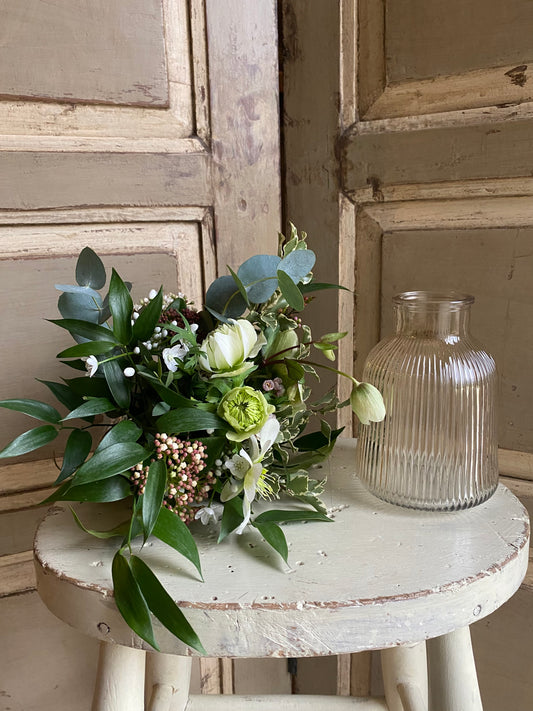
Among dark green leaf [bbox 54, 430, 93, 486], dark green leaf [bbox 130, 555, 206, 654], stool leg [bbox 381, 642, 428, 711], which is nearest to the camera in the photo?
dark green leaf [bbox 130, 555, 206, 654]

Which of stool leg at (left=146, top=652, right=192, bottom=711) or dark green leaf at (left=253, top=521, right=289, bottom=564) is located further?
stool leg at (left=146, top=652, right=192, bottom=711)

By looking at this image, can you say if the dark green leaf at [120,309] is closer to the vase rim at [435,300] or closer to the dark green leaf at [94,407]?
the dark green leaf at [94,407]

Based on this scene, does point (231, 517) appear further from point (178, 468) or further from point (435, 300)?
point (435, 300)

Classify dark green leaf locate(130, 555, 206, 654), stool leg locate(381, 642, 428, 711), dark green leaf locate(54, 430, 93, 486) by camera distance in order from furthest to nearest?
1. stool leg locate(381, 642, 428, 711)
2. dark green leaf locate(54, 430, 93, 486)
3. dark green leaf locate(130, 555, 206, 654)

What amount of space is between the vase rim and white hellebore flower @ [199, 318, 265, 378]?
14 centimetres

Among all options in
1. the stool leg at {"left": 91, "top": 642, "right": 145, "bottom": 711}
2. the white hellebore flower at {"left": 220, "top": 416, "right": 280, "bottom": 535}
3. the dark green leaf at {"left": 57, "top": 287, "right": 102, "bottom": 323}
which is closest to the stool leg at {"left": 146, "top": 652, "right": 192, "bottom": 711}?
the stool leg at {"left": 91, "top": 642, "right": 145, "bottom": 711}

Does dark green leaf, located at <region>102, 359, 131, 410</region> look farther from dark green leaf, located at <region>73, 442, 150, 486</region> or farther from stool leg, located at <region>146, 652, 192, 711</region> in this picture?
stool leg, located at <region>146, 652, 192, 711</region>

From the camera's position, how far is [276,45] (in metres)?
0.76

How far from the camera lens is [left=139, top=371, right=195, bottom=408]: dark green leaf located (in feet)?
1.45

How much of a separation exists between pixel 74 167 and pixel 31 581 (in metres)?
0.47

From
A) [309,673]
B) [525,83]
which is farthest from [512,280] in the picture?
[309,673]

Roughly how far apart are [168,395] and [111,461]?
0.06 metres

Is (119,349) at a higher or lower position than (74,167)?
lower

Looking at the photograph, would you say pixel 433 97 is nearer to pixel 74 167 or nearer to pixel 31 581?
pixel 74 167
